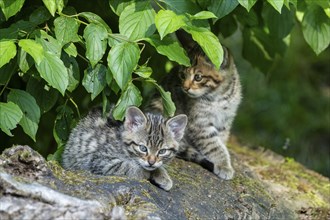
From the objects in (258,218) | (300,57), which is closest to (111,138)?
(258,218)

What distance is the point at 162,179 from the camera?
435 centimetres

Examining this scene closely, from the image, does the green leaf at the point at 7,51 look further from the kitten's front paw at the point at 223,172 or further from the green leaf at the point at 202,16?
the kitten's front paw at the point at 223,172

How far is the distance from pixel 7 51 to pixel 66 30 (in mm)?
439

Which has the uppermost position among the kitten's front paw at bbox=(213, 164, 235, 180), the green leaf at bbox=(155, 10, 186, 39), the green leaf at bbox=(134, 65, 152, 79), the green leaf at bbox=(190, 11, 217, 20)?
the green leaf at bbox=(190, 11, 217, 20)

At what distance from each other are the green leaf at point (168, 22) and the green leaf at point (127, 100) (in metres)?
0.56

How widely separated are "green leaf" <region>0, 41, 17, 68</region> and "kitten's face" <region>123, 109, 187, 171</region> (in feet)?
3.18

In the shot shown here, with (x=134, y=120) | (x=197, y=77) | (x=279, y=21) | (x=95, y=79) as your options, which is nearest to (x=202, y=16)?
(x=95, y=79)

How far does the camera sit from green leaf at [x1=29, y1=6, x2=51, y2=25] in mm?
4344

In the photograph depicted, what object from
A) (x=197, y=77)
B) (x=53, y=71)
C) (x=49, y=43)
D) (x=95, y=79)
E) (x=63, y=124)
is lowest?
(x=63, y=124)

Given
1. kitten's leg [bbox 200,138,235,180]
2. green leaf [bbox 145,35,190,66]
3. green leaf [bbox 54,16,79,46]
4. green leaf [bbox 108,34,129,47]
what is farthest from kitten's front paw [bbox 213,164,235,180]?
green leaf [bbox 54,16,79,46]

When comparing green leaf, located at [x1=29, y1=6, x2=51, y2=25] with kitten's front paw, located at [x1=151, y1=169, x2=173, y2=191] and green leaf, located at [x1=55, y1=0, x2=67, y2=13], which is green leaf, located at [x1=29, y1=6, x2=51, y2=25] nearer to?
green leaf, located at [x1=55, y1=0, x2=67, y2=13]

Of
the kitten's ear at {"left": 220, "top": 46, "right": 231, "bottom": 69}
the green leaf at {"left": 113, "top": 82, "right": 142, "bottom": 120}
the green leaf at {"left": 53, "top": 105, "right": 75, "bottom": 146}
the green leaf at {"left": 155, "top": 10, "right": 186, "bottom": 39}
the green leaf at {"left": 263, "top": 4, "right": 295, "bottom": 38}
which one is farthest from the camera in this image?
the kitten's ear at {"left": 220, "top": 46, "right": 231, "bottom": 69}

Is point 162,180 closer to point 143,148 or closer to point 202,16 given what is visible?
point 143,148

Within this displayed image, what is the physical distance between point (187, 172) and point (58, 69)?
1.38 metres
